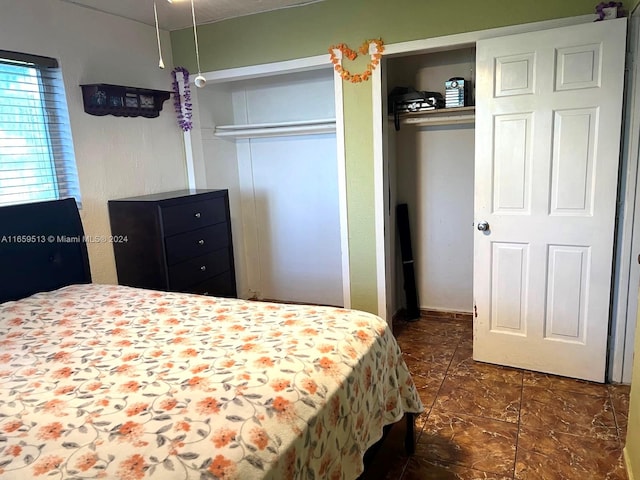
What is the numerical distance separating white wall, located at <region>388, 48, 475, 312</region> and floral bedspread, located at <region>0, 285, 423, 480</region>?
189cm

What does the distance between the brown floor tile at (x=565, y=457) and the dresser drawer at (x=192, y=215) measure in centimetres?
224

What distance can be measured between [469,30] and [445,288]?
1973mm

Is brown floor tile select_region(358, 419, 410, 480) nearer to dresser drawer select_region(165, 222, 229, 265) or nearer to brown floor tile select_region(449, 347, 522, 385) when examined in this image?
brown floor tile select_region(449, 347, 522, 385)

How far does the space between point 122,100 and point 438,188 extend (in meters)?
2.36

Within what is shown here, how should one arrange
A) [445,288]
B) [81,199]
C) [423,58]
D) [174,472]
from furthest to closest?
[445,288], [423,58], [81,199], [174,472]

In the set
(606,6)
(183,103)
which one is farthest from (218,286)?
(606,6)

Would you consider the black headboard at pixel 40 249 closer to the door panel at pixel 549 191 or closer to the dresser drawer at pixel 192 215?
the dresser drawer at pixel 192 215

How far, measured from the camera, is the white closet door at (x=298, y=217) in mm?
3906

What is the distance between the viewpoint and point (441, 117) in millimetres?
3320

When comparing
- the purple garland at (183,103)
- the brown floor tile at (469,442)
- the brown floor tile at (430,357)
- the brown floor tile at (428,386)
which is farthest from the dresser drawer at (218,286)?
the brown floor tile at (469,442)

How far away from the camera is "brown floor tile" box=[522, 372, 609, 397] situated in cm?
258

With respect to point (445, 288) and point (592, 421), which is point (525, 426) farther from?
point (445, 288)

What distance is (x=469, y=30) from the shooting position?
8.86ft

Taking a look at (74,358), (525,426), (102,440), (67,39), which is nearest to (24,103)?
(67,39)
